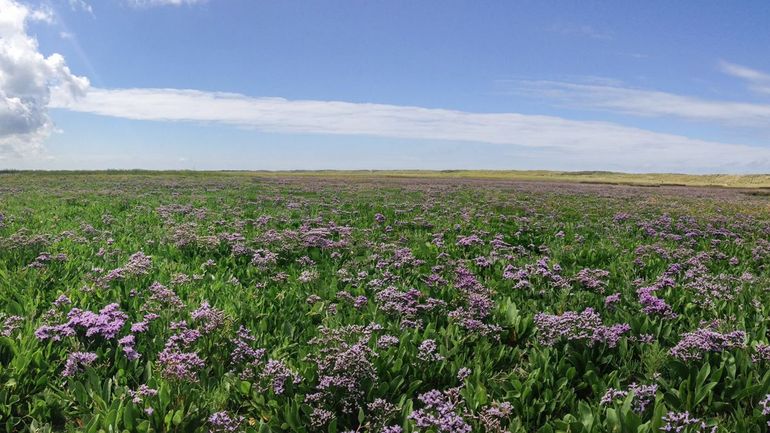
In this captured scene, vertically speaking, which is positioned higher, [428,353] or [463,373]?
[428,353]

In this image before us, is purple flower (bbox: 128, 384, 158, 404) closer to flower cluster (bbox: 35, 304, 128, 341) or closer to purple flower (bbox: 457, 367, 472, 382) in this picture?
flower cluster (bbox: 35, 304, 128, 341)

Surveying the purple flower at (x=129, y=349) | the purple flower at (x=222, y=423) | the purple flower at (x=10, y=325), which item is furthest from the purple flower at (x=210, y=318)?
the purple flower at (x=10, y=325)

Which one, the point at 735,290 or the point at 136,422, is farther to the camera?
the point at 735,290

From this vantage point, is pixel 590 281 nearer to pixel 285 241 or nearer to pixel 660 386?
pixel 660 386

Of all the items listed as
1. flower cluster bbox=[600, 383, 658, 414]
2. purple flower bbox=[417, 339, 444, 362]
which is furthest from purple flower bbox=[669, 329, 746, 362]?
purple flower bbox=[417, 339, 444, 362]

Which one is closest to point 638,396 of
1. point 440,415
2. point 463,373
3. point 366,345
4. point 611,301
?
point 463,373

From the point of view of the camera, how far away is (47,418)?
3.63 metres

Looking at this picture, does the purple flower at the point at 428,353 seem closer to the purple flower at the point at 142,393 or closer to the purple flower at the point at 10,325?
the purple flower at the point at 142,393

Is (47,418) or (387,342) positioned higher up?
(387,342)

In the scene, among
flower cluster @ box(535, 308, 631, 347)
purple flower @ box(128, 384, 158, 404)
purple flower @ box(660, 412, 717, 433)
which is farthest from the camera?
flower cluster @ box(535, 308, 631, 347)

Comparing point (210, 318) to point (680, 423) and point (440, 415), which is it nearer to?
point (440, 415)

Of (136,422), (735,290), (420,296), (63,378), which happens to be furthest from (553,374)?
(63,378)

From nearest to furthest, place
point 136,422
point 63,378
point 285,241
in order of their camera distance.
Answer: point 136,422, point 63,378, point 285,241

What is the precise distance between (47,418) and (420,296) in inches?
163
